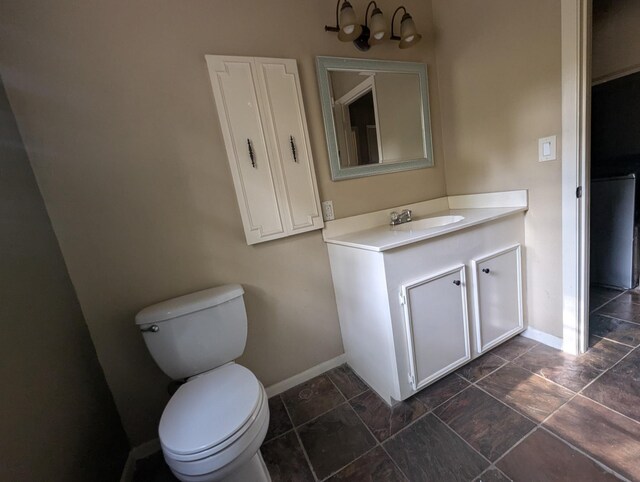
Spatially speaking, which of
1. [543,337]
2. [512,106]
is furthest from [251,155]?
[543,337]

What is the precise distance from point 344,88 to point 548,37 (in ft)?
3.35

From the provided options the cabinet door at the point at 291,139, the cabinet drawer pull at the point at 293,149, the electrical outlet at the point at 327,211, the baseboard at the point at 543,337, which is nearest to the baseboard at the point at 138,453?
the cabinet door at the point at 291,139

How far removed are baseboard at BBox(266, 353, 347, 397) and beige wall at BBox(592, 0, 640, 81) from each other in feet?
10.4

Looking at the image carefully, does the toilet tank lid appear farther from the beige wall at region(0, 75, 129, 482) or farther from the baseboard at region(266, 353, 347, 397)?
the baseboard at region(266, 353, 347, 397)

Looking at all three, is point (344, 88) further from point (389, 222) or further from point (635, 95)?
point (635, 95)

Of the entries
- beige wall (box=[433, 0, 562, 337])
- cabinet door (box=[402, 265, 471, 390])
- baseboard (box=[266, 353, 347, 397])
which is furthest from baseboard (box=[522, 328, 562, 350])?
baseboard (box=[266, 353, 347, 397])

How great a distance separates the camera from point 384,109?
172 cm

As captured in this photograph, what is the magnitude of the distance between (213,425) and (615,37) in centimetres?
379

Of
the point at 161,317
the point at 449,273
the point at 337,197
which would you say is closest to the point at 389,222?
the point at 337,197

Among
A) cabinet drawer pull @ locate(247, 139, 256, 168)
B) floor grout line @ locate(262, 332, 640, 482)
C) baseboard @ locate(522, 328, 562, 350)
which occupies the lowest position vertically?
floor grout line @ locate(262, 332, 640, 482)

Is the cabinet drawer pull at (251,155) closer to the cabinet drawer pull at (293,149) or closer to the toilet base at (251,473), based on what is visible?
the cabinet drawer pull at (293,149)

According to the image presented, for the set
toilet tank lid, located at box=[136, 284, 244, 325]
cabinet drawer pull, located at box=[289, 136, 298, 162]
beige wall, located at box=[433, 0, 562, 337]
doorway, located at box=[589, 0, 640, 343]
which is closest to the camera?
toilet tank lid, located at box=[136, 284, 244, 325]

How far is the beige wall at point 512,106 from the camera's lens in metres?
1.36

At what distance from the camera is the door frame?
1.22m
